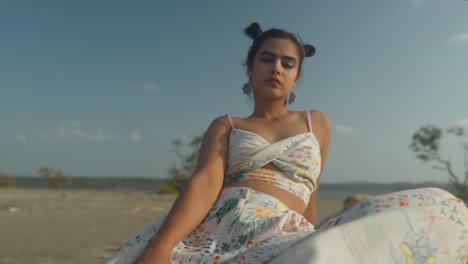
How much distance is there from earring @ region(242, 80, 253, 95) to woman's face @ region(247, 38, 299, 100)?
0.21 meters

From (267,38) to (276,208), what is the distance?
32.8 inches

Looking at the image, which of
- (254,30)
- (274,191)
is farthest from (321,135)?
(254,30)

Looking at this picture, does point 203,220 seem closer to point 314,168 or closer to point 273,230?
point 273,230

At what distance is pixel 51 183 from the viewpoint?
70.4 feet

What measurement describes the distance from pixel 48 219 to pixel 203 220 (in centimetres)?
630

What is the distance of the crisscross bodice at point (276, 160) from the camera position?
5.44 feet

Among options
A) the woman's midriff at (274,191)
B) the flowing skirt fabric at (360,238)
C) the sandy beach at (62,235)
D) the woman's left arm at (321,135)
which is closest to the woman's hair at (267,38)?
the woman's left arm at (321,135)

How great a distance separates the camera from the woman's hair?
197cm

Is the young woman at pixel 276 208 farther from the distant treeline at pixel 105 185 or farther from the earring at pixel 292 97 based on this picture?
the distant treeline at pixel 105 185

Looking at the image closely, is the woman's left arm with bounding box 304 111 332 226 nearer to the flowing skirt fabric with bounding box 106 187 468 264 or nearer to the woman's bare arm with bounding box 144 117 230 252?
the woman's bare arm with bounding box 144 117 230 252

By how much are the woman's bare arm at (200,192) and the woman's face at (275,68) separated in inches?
9.4

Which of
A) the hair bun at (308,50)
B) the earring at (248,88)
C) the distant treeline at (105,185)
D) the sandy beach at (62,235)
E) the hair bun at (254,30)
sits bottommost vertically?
the distant treeline at (105,185)

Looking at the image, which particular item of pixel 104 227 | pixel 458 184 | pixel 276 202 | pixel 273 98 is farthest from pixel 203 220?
pixel 458 184

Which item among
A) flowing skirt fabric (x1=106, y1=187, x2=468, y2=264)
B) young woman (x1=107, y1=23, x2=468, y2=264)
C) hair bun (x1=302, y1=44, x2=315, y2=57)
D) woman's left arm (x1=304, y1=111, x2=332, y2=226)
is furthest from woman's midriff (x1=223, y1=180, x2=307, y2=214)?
hair bun (x1=302, y1=44, x2=315, y2=57)
